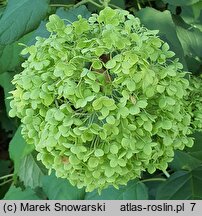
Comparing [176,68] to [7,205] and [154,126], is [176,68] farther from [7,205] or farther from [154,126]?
[7,205]

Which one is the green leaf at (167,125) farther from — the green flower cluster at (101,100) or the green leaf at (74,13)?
the green leaf at (74,13)

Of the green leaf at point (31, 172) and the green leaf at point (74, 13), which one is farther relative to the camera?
the green leaf at point (31, 172)

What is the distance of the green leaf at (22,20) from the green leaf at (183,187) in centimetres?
57

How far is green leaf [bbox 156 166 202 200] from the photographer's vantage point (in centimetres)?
149

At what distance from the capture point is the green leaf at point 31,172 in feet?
5.79

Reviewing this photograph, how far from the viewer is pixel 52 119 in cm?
111

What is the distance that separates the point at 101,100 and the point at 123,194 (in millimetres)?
532

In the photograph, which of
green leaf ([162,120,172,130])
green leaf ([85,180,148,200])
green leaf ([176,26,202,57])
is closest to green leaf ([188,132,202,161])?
green leaf ([85,180,148,200])

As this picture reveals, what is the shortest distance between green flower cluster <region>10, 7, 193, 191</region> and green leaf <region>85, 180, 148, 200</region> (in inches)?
12.1

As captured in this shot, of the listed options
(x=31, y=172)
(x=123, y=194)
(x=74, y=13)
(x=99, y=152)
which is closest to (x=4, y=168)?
(x=31, y=172)

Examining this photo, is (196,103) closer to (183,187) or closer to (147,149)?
(183,187)

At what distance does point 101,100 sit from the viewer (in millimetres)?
1059

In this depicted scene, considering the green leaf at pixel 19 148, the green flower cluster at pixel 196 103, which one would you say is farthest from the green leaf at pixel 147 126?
the green leaf at pixel 19 148

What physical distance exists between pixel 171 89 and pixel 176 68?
0.32ft
